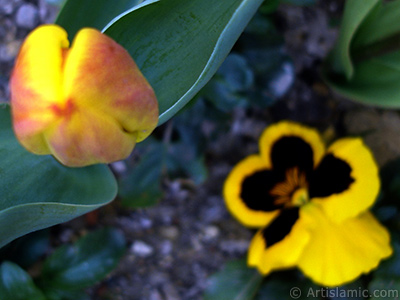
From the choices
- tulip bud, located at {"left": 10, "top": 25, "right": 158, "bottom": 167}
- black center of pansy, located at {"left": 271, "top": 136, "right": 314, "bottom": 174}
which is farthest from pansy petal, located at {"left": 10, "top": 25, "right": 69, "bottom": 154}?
black center of pansy, located at {"left": 271, "top": 136, "right": 314, "bottom": 174}

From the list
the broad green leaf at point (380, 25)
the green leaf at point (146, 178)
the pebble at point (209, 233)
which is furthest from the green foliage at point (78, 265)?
the broad green leaf at point (380, 25)

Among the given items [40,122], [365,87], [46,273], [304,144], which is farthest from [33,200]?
[365,87]

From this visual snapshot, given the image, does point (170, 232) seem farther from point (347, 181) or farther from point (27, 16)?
point (27, 16)

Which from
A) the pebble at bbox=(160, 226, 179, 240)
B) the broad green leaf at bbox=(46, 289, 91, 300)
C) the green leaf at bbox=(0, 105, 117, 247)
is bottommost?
the pebble at bbox=(160, 226, 179, 240)

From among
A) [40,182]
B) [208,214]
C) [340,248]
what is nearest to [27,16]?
[40,182]

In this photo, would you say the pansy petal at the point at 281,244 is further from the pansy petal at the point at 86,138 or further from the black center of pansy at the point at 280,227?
the pansy petal at the point at 86,138

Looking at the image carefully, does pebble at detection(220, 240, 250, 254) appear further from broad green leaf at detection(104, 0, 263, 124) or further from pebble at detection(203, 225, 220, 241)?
broad green leaf at detection(104, 0, 263, 124)
